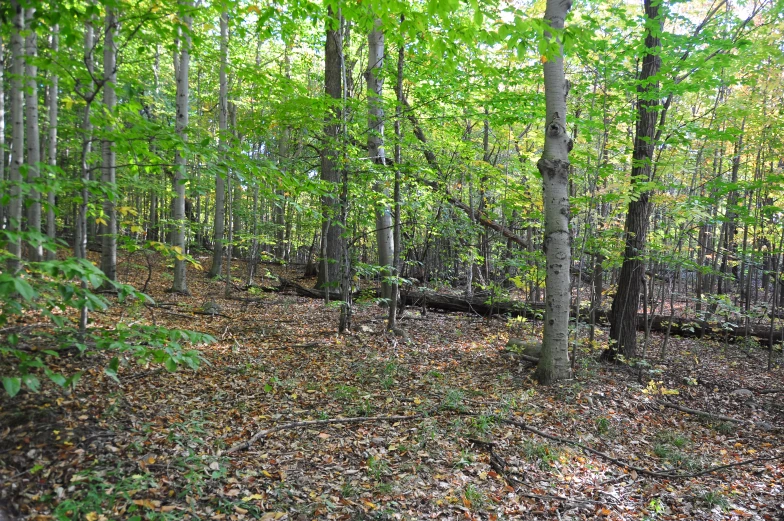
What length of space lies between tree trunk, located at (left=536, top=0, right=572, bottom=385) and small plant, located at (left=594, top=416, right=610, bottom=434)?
94 centimetres

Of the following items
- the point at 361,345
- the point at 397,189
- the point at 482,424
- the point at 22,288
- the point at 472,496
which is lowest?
the point at 472,496

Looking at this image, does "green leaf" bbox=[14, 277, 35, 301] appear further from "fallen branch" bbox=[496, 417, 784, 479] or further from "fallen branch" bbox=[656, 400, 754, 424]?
"fallen branch" bbox=[656, 400, 754, 424]

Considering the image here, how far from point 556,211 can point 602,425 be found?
108 inches

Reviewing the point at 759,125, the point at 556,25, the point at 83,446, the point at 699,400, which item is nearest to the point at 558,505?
the point at 83,446

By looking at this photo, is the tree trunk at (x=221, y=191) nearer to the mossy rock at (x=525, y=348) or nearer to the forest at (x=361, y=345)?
the forest at (x=361, y=345)

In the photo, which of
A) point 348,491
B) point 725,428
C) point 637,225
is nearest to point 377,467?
point 348,491

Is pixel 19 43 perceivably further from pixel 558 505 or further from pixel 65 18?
pixel 558 505

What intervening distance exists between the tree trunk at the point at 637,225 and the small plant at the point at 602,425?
2779 millimetres

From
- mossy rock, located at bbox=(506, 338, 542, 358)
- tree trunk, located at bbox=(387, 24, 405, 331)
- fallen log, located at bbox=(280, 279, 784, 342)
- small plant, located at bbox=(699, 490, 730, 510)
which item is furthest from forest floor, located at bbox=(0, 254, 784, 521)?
fallen log, located at bbox=(280, 279, 784, 342)

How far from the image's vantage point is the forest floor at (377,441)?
10.4ft

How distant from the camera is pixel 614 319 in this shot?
26.1 ft

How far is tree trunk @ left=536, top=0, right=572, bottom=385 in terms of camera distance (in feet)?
18.9

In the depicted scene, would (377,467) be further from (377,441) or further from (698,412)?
(698,412)

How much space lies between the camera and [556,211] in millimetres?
5816
